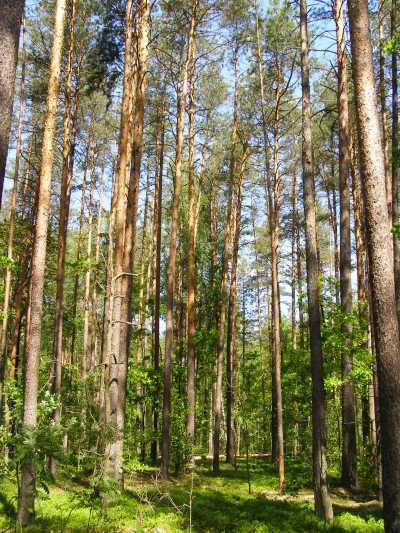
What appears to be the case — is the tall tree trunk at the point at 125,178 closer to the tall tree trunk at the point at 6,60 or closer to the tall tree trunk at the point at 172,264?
the tall tree trunk at the point at 172,264

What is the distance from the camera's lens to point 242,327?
115 feet

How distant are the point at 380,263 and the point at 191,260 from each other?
11.1 meters

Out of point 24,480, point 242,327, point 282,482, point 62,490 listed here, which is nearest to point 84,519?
point 24,480

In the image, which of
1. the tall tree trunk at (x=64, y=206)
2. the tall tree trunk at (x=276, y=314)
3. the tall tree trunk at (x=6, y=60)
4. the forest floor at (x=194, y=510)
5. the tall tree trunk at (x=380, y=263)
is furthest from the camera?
the tall tree trunk at (x=276, y=314)

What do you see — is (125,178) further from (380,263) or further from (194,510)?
(194,510)

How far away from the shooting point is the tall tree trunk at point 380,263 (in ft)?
17.3

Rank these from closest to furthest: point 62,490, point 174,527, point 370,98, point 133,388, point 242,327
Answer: point 370,98
point 174,527
point 62,490
point 133,388
point 242,327

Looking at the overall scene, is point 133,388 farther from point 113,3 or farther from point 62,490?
point 113,3

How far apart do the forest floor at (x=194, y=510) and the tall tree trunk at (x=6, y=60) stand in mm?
4384

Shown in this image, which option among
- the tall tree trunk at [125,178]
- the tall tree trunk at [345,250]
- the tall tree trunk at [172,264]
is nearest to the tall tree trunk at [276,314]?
the tall tree trunk at [345,250]

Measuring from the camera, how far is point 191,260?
54.5 feet

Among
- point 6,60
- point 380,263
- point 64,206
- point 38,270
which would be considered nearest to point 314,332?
point 380,263

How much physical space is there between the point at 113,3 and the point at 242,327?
86.0 ft

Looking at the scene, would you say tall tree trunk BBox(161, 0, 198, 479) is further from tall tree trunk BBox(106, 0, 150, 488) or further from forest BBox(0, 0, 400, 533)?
tall tree trunk BBox(106, 0, 150, 488)
